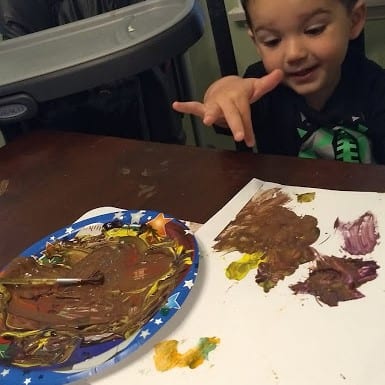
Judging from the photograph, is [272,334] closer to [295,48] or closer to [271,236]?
[271,236]

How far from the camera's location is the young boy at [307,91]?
0.80 meters

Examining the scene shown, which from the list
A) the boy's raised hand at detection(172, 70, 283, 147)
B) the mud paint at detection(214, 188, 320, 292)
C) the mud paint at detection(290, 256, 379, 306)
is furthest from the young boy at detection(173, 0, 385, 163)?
the mud paint at detection(290, 256, 379, 306)

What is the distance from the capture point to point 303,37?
2.74 feet

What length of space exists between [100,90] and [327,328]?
850 millimetres

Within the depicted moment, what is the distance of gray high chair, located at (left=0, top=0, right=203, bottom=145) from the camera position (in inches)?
Answer: 43.1

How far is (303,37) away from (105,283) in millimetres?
440

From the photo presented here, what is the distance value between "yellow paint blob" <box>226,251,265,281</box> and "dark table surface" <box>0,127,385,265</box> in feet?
0.32

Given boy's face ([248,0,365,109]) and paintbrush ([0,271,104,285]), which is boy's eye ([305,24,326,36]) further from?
paintbrush ([0,271,104,285])

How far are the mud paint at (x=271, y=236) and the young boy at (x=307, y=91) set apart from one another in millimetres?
104

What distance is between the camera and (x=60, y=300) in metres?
0.61

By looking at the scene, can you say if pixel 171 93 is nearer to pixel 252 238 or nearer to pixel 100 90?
pixel 100 90

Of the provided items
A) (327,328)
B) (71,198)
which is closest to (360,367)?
(327,328)

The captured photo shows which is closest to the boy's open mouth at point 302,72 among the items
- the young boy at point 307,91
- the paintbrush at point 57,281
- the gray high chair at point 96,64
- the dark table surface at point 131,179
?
the young boy at point 307,91

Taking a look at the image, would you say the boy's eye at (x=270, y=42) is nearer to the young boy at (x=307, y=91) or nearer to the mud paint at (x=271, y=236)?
the young boy at (x=307, y=91)
